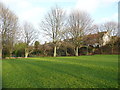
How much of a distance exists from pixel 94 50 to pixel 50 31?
13490mm

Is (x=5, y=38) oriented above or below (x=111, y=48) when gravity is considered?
above

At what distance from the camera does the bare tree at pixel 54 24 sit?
2406cm

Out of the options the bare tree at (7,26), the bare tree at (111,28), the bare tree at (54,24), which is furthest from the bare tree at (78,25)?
the bare tree at (7,26)

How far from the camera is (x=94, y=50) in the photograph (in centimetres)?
2792

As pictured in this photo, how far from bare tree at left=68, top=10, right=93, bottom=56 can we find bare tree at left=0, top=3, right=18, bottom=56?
42.3ft

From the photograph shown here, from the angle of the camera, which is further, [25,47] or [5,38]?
[25,47]

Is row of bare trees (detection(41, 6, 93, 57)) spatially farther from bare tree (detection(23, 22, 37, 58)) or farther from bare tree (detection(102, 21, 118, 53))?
bare tree (detection(102, 21, 118, 53))

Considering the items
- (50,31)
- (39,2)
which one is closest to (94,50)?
(50,31)

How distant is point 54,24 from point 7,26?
414 inches

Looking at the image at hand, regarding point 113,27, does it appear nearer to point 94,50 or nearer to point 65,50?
point 94,50

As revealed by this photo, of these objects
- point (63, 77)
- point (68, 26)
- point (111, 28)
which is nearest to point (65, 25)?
point (68, 26)

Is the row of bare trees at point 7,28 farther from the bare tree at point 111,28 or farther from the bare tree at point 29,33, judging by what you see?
the bare tree at point 111,28

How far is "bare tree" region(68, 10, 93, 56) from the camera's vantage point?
2437 cm

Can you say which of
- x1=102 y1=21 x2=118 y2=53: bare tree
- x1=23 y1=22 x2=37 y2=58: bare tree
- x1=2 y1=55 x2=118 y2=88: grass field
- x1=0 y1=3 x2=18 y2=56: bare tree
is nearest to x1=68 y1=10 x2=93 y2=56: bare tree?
x1=102 y1=21 x2=118 y2=53: bare tree
